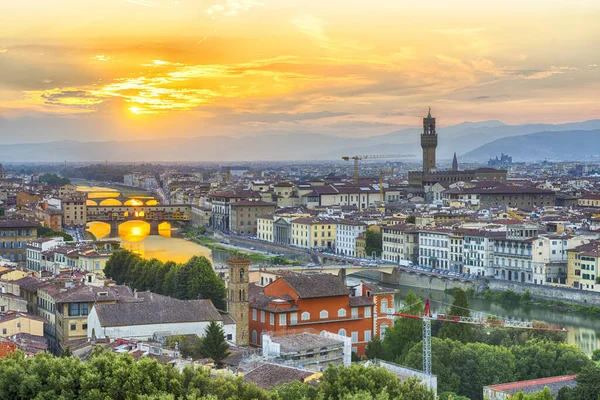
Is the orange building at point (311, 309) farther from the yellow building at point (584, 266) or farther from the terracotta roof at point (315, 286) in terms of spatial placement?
the yellow building at point (584, 266)

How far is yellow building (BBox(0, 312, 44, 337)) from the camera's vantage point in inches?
644

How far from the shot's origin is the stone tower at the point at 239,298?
663 inches

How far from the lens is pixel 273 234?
44594 mm

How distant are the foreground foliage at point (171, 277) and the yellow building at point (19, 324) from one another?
4042 millimetres

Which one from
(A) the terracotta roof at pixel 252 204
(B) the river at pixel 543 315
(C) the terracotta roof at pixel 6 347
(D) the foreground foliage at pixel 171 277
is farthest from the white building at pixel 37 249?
(A) the terracotta roof at pixel 252 204

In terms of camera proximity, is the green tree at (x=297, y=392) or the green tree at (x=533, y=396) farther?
the green tree at (x=297, y=392)

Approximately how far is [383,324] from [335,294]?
1186 millimetres

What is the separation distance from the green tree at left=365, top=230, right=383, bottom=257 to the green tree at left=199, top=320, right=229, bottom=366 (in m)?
21.5

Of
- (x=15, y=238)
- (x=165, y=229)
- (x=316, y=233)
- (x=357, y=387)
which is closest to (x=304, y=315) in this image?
(x=357, y=387)

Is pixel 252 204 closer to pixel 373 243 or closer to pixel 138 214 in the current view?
pixel 138 214

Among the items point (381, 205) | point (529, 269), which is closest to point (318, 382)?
point (529, 269)

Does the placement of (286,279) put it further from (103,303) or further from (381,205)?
(381,205)

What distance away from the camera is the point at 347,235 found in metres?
38.4

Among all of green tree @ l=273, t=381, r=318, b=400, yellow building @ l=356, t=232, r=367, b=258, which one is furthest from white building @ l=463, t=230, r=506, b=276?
green tree @ l=273, t=381, r=318, b=400
